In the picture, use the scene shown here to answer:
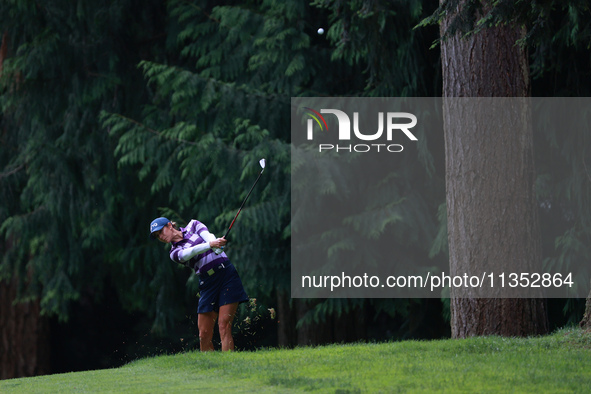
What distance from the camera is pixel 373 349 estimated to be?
8.23m

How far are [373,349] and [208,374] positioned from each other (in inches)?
60.1

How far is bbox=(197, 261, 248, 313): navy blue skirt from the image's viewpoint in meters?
9.25

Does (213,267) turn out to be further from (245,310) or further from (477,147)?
(245,310)

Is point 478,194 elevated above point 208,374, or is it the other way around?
point 478,194

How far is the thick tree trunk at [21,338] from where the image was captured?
61.6ft

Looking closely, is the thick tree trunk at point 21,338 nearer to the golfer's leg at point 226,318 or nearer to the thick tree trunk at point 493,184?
the golfer's leg at point 226,318

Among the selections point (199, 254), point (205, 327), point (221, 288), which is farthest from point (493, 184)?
point (205, 327)

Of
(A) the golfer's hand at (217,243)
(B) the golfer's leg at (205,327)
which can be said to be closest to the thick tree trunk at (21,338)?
(B) the golfer's leg at (205,327)

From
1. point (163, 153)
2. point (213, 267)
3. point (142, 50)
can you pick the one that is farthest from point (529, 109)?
point (142, 50)

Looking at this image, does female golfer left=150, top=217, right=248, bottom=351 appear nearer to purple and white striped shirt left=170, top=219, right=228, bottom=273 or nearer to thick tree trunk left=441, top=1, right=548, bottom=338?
purple and white striped shirt left=170, top=219, right=228, bottom=273

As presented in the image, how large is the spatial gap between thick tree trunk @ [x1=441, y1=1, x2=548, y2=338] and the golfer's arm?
2721 mm

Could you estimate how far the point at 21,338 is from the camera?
61.9 ft

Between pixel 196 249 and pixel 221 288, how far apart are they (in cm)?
60

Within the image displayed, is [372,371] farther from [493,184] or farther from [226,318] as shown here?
[493,184]
